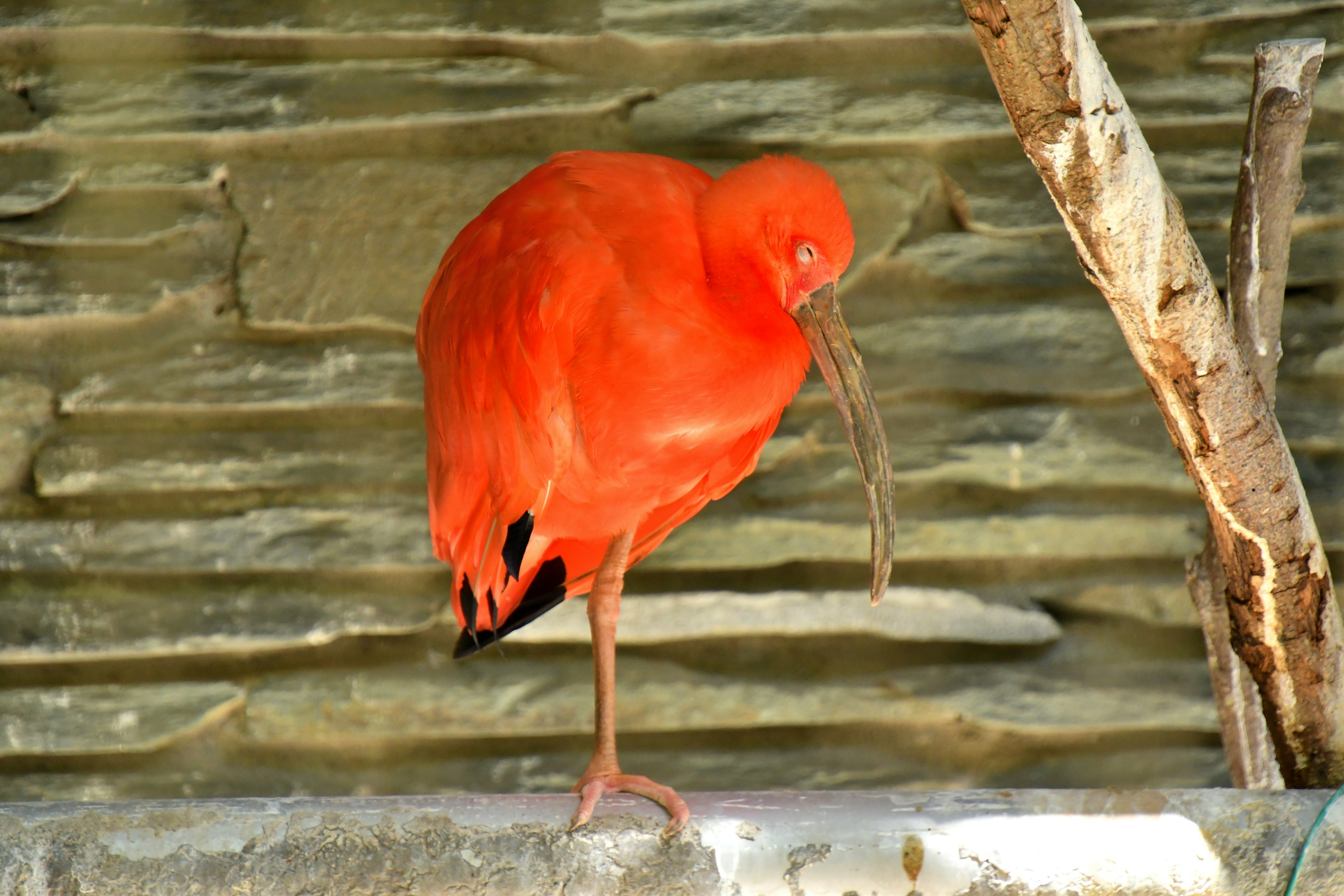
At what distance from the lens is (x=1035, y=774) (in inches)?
68.1

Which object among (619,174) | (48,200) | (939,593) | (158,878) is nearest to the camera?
(158,878)

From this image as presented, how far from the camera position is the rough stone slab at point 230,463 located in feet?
5.24

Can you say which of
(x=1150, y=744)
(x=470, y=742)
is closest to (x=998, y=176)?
(x=1150, y=744)

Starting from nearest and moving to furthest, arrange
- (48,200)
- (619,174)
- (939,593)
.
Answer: (619,174) < (48,200) < (939,593)

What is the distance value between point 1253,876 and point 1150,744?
63 cm

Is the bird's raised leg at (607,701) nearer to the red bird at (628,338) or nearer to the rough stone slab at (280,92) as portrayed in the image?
the red bird at (628,338)

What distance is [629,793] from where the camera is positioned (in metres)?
1.23

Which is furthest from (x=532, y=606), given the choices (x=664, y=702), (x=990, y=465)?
(x=990, y=465)

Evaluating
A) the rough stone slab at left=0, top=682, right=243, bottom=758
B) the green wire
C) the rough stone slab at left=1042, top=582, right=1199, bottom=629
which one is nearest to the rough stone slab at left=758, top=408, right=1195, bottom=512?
the rough stone slab at left=1042, top=582, right=1199, bottom=629

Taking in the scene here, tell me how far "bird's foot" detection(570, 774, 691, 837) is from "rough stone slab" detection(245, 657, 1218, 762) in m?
0.39

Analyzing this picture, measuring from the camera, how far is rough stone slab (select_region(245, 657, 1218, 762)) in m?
1.67

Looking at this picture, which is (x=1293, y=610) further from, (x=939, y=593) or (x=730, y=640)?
(x=730, y=640)

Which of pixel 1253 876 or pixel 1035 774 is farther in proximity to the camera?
pixel 1035 774

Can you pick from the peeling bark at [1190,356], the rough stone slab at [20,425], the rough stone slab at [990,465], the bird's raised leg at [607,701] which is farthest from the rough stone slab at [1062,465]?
the rough stone slab at [20,425]
